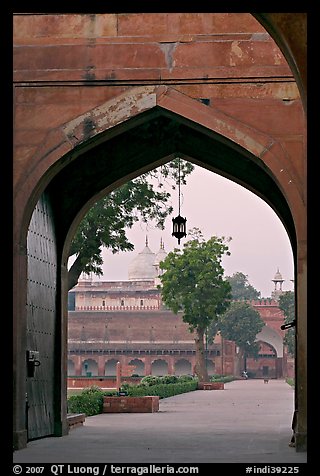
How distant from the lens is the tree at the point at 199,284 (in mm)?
42562

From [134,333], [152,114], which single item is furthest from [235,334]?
[152,114]

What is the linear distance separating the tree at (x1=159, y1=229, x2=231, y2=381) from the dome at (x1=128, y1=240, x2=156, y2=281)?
3818cm

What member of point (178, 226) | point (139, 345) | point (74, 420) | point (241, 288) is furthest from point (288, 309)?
point (74, 420)

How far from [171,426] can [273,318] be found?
193ft

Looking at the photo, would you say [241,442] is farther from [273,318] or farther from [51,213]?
[273,318]

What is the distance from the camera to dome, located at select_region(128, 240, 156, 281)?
3285 inches

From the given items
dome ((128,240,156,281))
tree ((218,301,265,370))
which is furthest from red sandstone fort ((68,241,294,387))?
dome ((128,240,156,281))

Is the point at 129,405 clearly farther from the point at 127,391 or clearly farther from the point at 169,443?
the point at 169,443

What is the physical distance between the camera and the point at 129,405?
61.6 feet

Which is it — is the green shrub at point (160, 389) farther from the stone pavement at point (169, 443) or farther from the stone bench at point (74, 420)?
the stone bench at point (74, 420)

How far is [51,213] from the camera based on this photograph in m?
11.6

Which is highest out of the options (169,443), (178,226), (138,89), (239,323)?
(138,89)

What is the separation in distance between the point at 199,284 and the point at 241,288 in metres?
60.9

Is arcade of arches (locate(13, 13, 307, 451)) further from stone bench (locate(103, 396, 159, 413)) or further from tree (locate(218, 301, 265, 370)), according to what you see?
tree (locate(218, 301, 265, 370))
